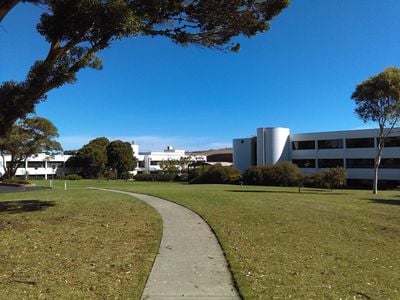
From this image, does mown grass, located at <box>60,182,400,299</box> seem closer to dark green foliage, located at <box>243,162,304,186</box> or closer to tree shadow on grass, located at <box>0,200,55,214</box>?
tree shadow on grass, located at <box>0,200,55,214</box>

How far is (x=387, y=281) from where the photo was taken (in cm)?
809

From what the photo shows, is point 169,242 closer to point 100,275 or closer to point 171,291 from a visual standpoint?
point 100,275

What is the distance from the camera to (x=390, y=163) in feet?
224

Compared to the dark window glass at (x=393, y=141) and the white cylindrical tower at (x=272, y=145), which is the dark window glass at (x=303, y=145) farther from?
the dark window glass at (x=393, y=141)

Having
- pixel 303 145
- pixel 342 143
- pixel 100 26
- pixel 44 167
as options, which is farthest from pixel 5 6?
pixel 44 167

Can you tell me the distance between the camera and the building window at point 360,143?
72000 mm

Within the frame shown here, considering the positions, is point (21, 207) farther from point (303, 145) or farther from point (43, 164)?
point (43, 164)

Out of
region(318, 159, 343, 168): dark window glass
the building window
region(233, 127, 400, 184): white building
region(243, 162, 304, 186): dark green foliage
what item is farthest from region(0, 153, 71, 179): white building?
the building window

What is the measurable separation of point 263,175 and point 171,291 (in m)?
49.3

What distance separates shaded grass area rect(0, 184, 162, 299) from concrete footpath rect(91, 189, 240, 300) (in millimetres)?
265

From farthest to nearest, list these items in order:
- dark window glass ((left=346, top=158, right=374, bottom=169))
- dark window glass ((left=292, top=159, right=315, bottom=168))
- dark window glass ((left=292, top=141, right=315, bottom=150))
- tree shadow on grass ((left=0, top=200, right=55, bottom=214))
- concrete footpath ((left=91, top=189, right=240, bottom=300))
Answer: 1. dark window glass ((left=292, top=141, right=315, bottom=150))
2. dark window glass ((left=292, top=159, right=315, bottom=168))
3. dark window glass ((left=346, top=158, right=374, bottom=169))
4. tree shadow on grass ((left=0, top=200, right=55, bottom=214))
5. concrete footpath ((left=91, top=189, right=240, bottom=300))

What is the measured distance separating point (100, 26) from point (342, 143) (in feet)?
226

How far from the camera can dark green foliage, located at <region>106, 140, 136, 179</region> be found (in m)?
96.2

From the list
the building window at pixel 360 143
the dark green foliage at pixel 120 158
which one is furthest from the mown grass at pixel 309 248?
the dark green foliage at pixel 120 158
